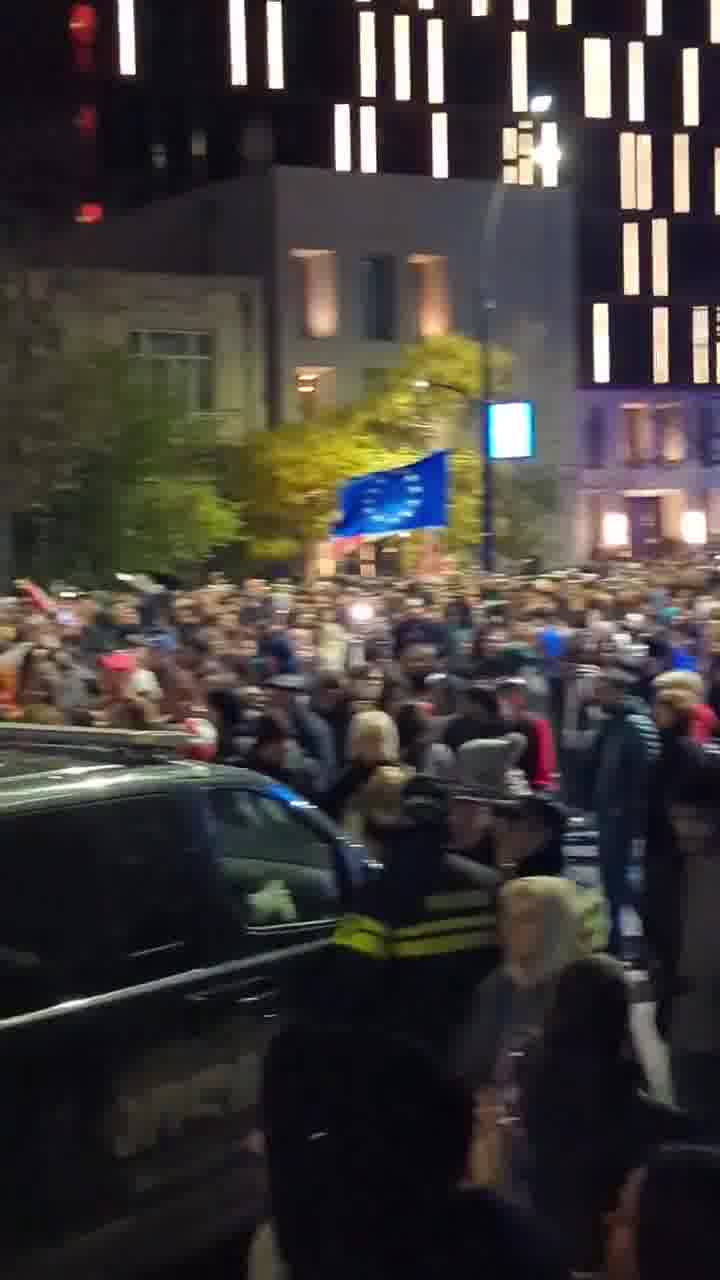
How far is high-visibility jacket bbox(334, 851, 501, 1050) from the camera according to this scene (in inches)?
225

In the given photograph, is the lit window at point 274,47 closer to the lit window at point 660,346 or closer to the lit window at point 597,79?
the lit window at point 597,79

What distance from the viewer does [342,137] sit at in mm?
78125

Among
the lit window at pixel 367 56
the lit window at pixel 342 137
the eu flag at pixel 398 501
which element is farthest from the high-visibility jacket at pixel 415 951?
the lit window at pixel 367 56

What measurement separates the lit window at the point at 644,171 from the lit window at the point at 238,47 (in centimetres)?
1672

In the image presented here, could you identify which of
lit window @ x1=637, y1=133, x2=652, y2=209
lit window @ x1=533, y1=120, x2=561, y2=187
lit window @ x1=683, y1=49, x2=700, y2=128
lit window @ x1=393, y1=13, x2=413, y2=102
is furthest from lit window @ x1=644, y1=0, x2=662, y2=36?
lit window @ x1=393, y1=13, x2=413, y2=102

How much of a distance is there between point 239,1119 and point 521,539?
1897 inches

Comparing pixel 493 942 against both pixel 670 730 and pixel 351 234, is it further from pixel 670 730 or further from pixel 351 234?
pixel 351 234

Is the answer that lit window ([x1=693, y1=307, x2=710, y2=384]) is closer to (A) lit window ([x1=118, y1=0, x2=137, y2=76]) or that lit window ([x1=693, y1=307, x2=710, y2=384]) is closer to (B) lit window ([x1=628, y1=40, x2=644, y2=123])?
(B) lit window ([x1=628, y1=40, x2=644, y2=123])

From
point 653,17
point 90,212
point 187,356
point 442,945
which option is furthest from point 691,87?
point 442,945

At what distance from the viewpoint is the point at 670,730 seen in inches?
349

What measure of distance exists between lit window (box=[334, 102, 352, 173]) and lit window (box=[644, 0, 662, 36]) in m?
14.9

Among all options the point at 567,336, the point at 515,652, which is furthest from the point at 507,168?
the point at 515,652

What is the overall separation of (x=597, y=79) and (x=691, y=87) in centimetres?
448

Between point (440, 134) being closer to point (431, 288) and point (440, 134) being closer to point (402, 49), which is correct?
point (402, 49)
